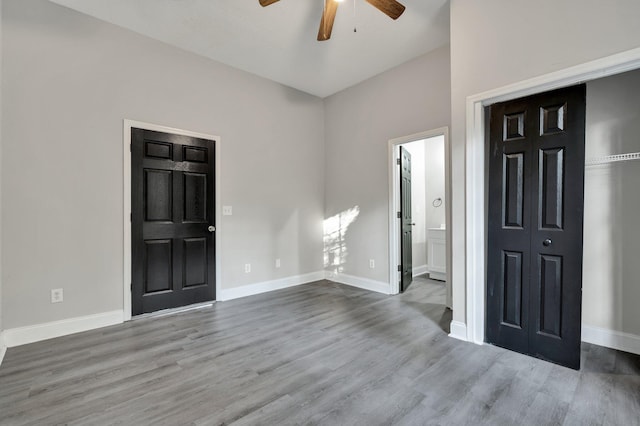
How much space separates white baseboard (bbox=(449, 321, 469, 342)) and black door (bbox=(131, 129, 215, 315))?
287cm

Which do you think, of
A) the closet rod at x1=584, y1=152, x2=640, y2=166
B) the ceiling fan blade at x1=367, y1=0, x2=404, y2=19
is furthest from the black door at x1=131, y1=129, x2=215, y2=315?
the closet rod at x1=584, y1=152, x2=640, y2=166

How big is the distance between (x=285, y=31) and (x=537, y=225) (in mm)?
3101

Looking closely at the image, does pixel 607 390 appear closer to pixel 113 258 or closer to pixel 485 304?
pixel 485 304

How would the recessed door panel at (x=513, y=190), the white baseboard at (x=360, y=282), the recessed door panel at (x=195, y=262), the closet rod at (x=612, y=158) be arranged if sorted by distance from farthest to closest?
the white baseboard at (x=360, y=282), the recessed door panel at (x=195, y=262), the recessed door panel at (x=513, y=190), the closet rod at (x=612, y=158)

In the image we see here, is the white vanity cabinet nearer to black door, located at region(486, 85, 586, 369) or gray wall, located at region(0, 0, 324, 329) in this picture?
black door, located at region(486, 85, 586, 369)

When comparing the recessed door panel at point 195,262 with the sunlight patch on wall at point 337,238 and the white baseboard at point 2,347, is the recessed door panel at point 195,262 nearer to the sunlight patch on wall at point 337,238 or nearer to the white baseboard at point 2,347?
the white baseboard at point 2,347

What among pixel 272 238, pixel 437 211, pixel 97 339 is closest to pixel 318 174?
pixel 272 238

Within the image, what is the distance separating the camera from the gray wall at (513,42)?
78.4 inches

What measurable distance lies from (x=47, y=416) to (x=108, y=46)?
3.33 m

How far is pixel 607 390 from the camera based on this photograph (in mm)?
1910

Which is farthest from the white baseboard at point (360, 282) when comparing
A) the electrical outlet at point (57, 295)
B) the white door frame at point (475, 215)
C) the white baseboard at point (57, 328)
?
the electrical outlet at point (57, 295)

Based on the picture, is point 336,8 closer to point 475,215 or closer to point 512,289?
point 475,215

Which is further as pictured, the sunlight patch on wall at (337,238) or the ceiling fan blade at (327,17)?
the sunlight patch on wall at (337,238)

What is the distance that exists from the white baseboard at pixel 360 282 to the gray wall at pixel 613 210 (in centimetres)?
217
